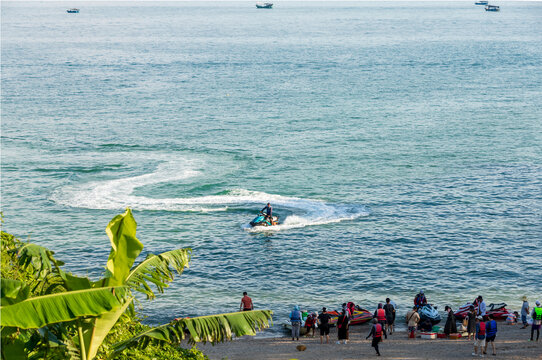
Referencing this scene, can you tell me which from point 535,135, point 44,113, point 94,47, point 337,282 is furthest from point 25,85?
point 337,282

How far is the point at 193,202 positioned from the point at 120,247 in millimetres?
46194

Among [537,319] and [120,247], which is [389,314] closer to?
[537,319]

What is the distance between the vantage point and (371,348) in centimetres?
3067

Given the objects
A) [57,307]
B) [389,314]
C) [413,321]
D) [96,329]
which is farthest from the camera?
[389,314]

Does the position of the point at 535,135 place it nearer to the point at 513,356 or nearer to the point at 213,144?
the point at 213,144

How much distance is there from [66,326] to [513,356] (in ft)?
66.0

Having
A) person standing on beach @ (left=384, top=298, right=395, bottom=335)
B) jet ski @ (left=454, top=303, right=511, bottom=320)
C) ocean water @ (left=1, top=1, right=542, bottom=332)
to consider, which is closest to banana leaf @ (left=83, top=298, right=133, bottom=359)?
person standing on beach @ (left=384, top=298, right=395, bottom=335)

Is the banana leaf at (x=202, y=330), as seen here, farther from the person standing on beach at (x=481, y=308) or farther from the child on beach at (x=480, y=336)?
the person standing on beach at (x=481, y=308)

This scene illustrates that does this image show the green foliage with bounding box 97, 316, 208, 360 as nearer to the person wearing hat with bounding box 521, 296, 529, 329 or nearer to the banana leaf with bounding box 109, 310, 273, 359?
the banana leaf with bounding box 109, 310, 273, 359

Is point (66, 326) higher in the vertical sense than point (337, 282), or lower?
higher

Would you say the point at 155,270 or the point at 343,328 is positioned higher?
the point at 155,270

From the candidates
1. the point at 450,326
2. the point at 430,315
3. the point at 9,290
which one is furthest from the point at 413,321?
the point at 9,290

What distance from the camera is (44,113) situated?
98312mm

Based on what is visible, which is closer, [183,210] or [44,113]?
[183,210]
